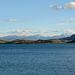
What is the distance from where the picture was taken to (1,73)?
59500 mm

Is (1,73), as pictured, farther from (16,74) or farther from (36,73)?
(36,73)

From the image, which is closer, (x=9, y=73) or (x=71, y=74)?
(x=71, y=74)

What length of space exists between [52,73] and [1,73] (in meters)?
15.0

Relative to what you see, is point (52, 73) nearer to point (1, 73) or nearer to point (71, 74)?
point (71, 74)

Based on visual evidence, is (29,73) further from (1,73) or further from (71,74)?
(71,74)

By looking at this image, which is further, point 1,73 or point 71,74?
point 1,73

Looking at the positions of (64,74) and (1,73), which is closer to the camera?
(64,74)

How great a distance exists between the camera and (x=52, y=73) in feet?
191

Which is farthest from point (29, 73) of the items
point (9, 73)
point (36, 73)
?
point (9, 73)

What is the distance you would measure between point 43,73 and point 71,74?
8.22m

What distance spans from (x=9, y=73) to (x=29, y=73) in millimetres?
5899

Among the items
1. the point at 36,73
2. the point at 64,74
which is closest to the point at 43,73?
the point at 36,73

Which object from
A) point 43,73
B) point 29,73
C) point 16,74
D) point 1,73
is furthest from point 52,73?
point 1,73

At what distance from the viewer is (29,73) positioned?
5862cm
